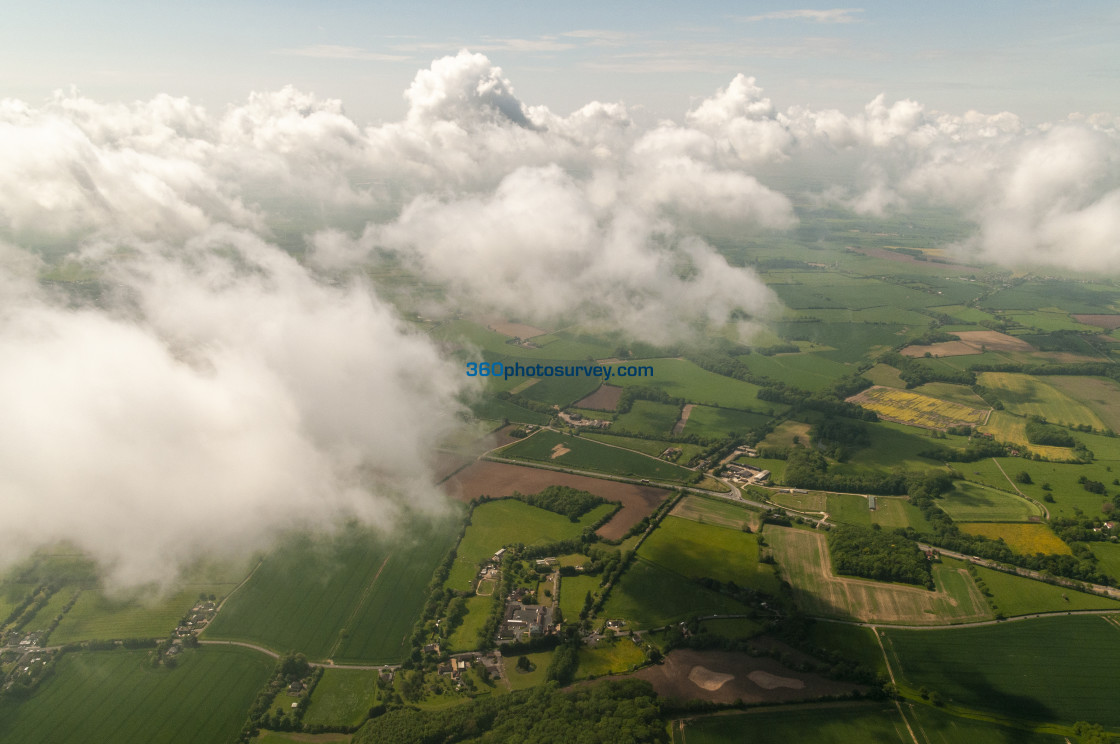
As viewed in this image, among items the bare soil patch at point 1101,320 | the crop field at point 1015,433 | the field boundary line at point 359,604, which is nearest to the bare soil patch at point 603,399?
the field boundary line at point 359,604

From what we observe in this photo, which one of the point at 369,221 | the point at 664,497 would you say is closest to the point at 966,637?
the point at 664,497

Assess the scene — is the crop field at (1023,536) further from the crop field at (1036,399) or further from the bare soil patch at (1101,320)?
the bare soil patch at (1101,320)

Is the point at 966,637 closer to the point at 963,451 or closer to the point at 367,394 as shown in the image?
the point at 963,451

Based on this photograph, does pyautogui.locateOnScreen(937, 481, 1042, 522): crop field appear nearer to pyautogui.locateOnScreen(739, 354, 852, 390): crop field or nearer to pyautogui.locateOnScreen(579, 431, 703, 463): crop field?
pyautogui.locateOnScreen(579, 431, 703, 463): crop field

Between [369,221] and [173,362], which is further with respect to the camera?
[369,221]

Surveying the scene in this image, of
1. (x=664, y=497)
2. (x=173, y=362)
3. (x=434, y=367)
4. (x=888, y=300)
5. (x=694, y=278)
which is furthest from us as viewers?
(x=888, y=300)

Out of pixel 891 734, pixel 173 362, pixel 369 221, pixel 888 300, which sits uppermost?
pixel 369 221

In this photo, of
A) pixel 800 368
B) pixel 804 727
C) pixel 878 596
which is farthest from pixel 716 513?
pixel 800 368
